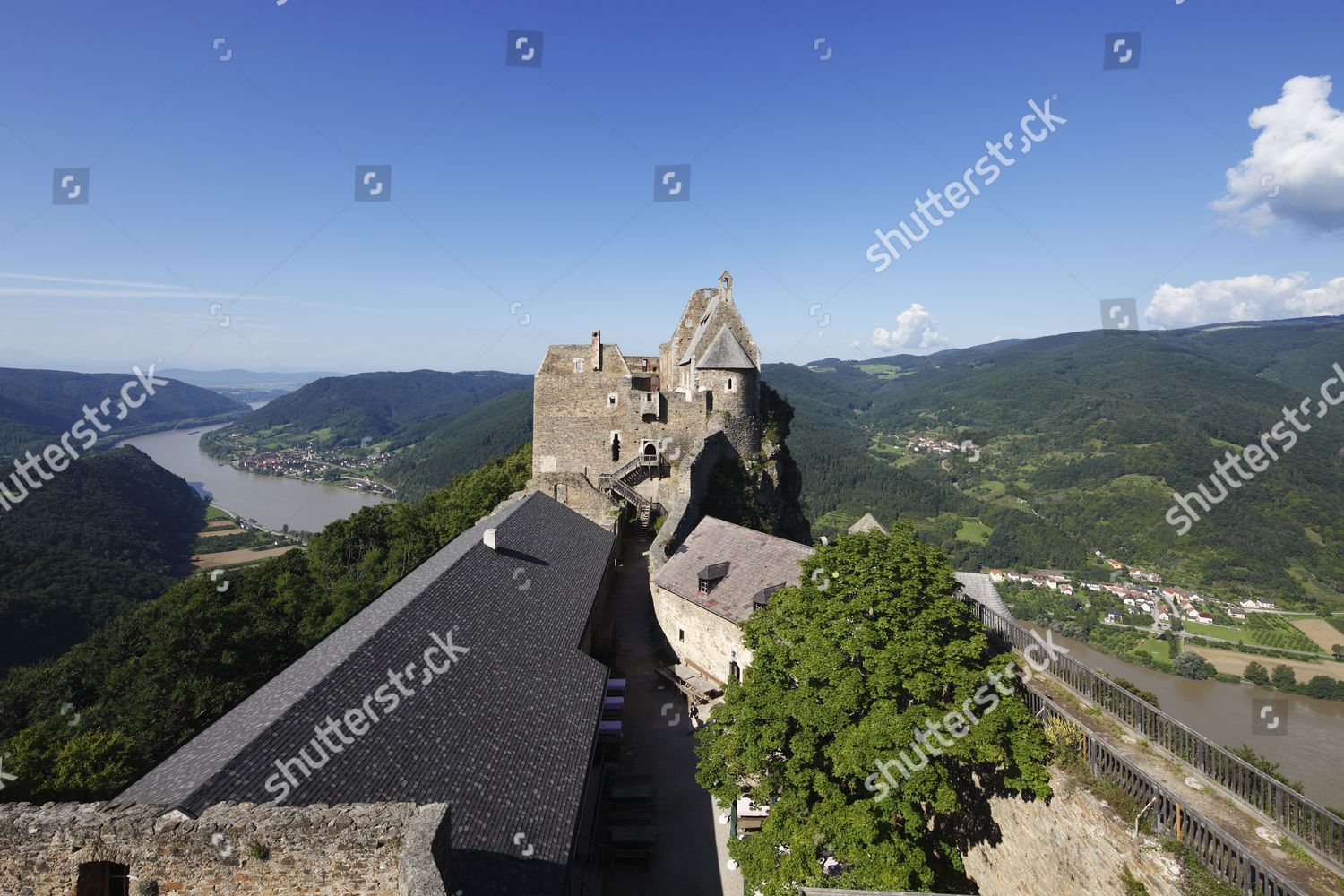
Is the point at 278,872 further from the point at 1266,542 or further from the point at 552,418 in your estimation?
the point at 1266,542

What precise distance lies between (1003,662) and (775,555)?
30.8 ft

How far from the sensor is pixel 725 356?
113 feet

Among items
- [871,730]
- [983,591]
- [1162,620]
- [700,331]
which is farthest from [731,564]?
[1162,620]

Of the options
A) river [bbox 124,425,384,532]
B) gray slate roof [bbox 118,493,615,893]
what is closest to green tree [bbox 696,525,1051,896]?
gray slate roof [bbox 118,493,615,893]

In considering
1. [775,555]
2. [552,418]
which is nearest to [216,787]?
[775,555]

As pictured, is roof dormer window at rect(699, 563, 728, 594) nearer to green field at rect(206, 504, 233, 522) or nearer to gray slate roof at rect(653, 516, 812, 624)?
gray slate roof at rect(653, 516, 812, 624)

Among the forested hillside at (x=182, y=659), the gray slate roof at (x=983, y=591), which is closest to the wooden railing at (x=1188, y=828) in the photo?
the gray slate roof at (x=983, y=591)

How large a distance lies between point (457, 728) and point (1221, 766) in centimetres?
1272

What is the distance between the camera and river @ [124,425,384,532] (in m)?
122

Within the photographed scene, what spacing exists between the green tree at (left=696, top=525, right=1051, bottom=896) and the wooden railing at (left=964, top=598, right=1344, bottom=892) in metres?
1.53

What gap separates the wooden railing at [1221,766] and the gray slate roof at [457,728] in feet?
33.0

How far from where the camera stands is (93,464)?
308 feet

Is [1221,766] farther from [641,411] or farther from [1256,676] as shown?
[1256,676]

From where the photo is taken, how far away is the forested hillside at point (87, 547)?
168 feet
